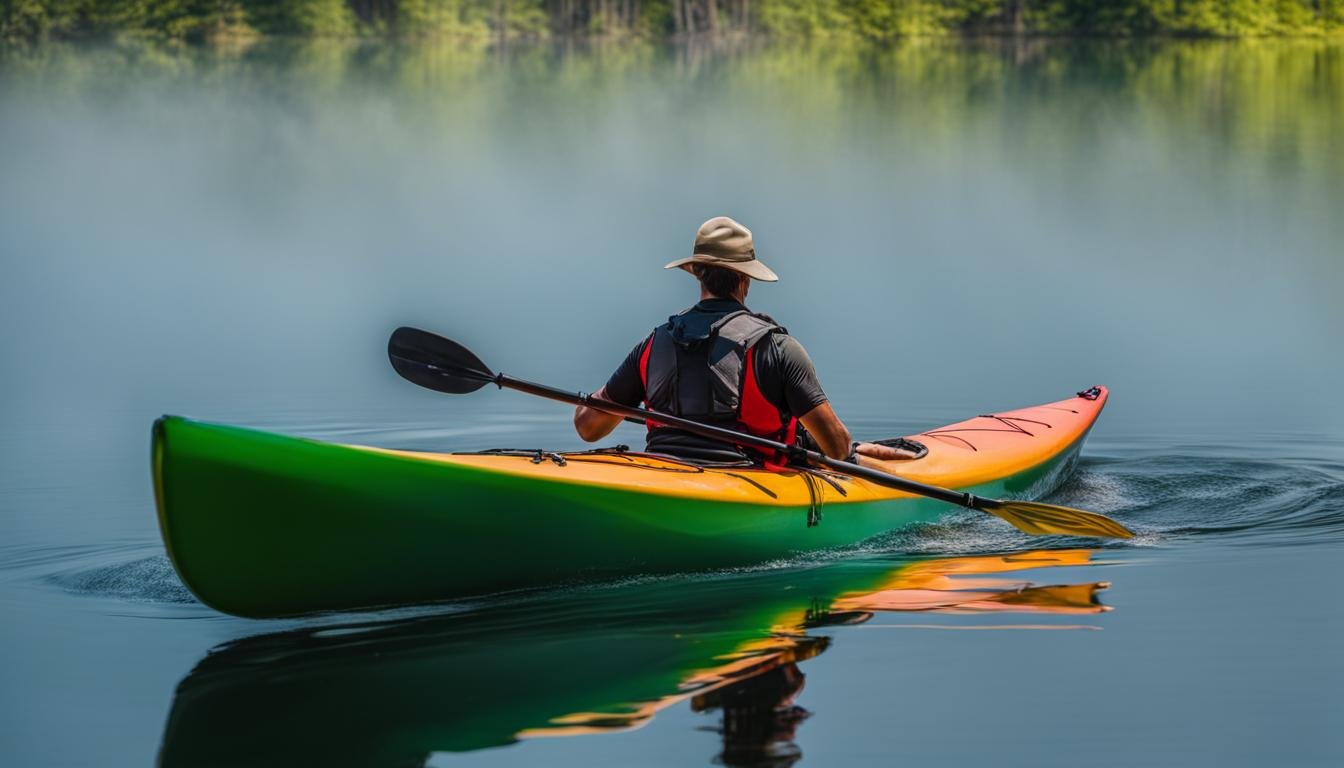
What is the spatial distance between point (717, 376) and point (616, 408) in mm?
376

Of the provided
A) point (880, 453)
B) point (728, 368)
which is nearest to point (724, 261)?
point (728, 368)

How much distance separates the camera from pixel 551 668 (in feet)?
15.8

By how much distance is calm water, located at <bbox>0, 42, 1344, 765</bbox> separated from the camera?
4426mm

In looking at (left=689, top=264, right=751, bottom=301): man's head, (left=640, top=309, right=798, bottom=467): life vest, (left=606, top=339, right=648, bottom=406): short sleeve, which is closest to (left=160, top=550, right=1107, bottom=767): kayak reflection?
(left=640, top=309, right=798, bottom=467): life vest

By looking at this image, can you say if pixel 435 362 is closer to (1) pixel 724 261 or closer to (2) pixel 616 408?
(2) pixel 616 408

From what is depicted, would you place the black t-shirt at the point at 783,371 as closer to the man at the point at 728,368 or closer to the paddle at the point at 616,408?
the man at the point at 728,368

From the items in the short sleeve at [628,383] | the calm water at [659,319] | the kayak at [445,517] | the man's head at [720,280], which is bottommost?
the calm water at [659,319]

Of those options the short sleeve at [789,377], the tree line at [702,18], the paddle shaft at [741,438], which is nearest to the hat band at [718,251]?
the short sleeve at [789,377]

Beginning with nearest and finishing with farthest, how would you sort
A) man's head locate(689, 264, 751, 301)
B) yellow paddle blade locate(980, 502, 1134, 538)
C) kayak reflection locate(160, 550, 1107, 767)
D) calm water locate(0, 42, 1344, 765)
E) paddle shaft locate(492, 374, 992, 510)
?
1. kayak reflection locate(160, 550, 1107, 767)
2. calm water locate(0, 42, 1344, 765)
3. paddle shaft locate(492, 374, 992, 510)
4. man's head locate(689, 264, 751, 301)
5. yellow paddle blade locate(980, 502, 1134, 538)

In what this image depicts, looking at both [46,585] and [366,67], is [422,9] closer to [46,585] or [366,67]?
[366,67]

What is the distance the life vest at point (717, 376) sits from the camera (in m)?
5.80

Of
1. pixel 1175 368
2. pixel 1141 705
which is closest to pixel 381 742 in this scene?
pixel 1141 705

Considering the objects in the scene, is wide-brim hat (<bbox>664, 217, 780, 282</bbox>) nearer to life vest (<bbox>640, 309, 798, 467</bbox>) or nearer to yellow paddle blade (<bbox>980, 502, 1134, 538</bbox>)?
life vest (<bbox>640, 309, 798, 467</bbox>)

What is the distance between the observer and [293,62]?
42875 mm
